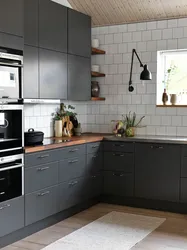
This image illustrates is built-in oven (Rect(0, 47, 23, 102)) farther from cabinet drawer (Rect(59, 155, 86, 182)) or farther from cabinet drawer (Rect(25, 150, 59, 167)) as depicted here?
cabinet drawer (Rect(59, 155, 86, 182))

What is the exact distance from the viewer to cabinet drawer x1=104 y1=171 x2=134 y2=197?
5305 mm

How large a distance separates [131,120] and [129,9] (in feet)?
5.10

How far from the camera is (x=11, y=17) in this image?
12.5 feet

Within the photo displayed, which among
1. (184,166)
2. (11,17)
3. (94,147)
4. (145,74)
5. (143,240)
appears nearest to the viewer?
(11,17)

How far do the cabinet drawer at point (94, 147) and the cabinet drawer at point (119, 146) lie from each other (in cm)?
7

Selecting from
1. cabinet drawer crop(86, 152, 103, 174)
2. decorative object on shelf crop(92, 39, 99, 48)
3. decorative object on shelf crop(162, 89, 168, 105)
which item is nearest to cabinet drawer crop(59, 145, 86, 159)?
cabinet drawer crop(86, 152, 103, 174)

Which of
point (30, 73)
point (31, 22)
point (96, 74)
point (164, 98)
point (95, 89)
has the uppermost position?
point (31, 22)

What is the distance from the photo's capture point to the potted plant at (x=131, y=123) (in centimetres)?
558

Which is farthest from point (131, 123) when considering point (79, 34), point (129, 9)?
point (129, 9)

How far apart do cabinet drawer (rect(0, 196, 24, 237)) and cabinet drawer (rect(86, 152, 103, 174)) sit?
1.37m

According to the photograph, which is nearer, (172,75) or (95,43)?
(172,75)

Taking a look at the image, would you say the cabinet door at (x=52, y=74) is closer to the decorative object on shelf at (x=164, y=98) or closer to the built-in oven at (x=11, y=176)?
the built-in oven at (x=11, y=176)

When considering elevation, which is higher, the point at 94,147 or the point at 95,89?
the point at 95,89

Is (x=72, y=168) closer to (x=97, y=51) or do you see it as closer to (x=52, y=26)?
(x=52, y=26)
